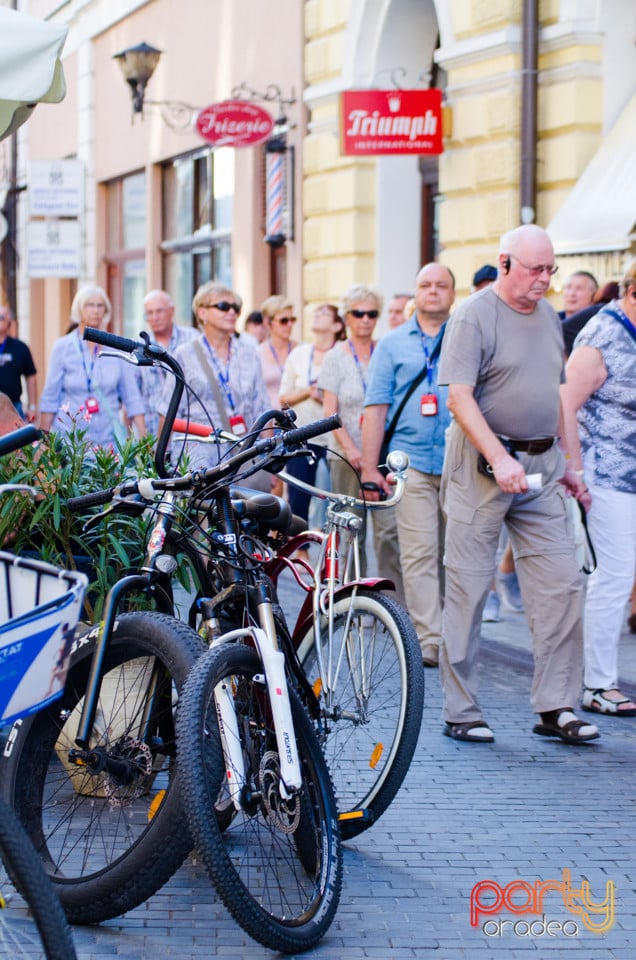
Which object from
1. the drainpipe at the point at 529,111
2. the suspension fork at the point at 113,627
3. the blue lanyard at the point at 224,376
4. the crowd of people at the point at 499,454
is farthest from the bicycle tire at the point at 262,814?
the drainpipe at the point at 529,111

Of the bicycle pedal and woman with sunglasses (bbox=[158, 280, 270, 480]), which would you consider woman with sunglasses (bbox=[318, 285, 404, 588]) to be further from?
the bicycle pedal

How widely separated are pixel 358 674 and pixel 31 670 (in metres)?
2.03

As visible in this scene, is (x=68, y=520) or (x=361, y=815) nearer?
(x=361, y=815)

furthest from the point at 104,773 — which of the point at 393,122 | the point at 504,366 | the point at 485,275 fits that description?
the point at 393,122

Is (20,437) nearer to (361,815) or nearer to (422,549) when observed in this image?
(361,815)

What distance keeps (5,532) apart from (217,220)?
15.5m

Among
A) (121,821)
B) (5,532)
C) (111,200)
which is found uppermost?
(111,200)

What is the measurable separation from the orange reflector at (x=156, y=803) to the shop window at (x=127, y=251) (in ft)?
64.5

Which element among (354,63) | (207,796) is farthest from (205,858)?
(354,63)

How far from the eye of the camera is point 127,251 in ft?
80.7

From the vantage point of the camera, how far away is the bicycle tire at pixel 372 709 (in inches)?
188

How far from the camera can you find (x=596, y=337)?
6.83m

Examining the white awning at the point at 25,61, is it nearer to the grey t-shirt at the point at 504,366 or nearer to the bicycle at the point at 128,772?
the grey t-shirt at the point at 504,366

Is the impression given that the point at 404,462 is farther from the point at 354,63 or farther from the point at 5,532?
the point at 354,63
